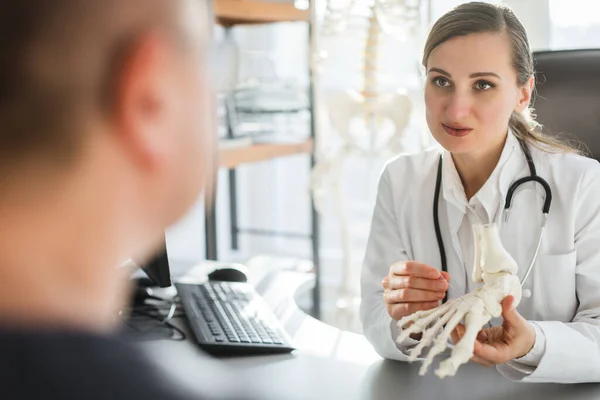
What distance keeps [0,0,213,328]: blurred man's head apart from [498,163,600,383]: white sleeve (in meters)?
0.93

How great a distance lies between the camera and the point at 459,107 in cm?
123

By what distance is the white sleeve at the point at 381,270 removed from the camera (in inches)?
47.4

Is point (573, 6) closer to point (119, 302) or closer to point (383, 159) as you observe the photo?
point (383, 159)

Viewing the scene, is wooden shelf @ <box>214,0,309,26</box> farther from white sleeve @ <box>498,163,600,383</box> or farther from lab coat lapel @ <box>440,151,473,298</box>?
white sleeve @ <box>498,163,600,383</box>

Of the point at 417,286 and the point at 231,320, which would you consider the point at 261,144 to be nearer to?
the point at 231,320

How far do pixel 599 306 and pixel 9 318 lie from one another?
112 cm

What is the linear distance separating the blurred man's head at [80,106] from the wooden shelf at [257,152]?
1.93 m

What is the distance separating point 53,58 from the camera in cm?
26

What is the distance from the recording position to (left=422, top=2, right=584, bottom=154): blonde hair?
1269mm

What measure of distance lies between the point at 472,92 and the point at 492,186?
0.53 ft

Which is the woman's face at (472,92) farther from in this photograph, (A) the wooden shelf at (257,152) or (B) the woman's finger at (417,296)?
(A) the wooden shelf at (257,152)

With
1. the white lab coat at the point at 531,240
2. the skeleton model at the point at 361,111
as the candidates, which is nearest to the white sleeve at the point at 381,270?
the white lab coat at the point at 531,240

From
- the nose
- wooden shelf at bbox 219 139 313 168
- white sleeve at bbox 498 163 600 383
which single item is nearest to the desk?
white sleeve at bbox 498 163 600 383

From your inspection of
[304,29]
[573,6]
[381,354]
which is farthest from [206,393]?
[304,29]
